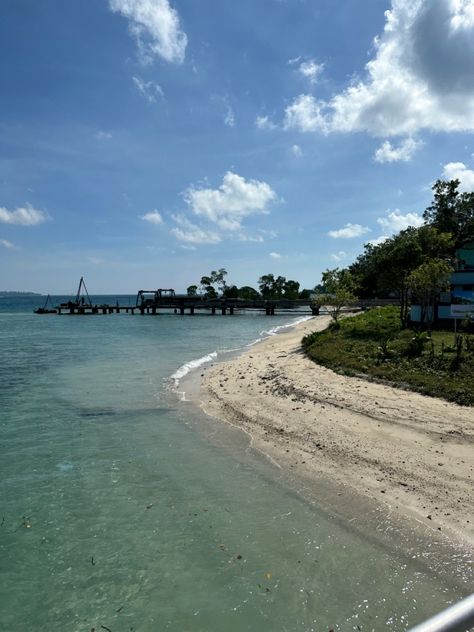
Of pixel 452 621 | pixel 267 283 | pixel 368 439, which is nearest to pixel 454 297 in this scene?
pixel 368 439

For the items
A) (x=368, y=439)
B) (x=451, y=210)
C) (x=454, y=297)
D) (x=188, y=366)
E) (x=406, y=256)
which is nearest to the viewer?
(x=368, y=439)

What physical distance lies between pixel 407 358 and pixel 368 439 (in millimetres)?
7603

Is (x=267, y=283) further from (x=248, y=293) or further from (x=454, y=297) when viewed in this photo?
(x=454, y=297)

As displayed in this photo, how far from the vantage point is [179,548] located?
6.75 metres

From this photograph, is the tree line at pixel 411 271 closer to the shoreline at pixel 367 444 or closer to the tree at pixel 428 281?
the tree at pixel 428 281

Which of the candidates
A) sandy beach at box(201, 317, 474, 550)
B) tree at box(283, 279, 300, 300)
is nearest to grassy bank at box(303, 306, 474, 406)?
sandy beach at box(201, 317, 474, 550)

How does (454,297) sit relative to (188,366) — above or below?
above

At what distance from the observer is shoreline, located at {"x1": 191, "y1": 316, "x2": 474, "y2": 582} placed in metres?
7.47

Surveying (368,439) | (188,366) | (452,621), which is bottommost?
(188,366)

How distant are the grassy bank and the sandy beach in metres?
0.71

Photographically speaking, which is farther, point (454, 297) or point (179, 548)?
point (454, 297)

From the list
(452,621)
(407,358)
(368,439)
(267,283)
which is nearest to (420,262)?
(407,358)

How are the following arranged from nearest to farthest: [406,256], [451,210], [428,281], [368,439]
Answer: [368,439], [428,281], [406,256], [451,210]

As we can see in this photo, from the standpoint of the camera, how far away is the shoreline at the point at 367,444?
7473 mm
